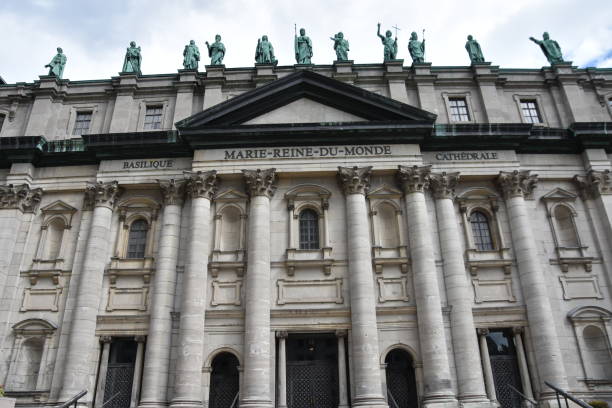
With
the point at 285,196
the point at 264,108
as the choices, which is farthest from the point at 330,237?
the point at 264,108

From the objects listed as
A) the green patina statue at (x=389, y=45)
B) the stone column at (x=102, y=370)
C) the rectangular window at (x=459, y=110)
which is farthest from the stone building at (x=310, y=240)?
the green patina statue at (x=389, y=45)

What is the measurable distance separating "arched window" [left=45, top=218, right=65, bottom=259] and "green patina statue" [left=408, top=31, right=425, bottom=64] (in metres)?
21.9

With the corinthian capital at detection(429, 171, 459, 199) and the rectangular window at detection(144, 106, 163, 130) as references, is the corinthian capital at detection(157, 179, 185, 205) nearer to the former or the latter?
the rectangular window at detection(144, 106, 163, 130)

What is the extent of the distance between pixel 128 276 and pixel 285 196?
8.55m

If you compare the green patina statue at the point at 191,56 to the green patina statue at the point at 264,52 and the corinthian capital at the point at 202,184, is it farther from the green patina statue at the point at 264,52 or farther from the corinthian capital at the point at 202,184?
the corinthian capital at the point at 202,184

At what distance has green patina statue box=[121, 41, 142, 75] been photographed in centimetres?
2921

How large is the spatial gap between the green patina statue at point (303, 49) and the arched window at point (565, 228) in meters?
16.3

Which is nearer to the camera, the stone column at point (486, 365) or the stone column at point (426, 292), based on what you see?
the stone column at point (426, 292)

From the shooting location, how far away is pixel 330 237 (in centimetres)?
2342

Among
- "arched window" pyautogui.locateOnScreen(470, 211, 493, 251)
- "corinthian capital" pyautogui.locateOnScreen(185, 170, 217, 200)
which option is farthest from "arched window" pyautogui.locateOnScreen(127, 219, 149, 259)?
"arched window" pyautogui.locateOnScreen(470, 211, 493, 251)

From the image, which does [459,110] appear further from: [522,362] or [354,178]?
[522,362]

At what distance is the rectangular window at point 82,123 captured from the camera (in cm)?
2769

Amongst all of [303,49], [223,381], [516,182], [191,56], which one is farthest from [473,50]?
[223,381]

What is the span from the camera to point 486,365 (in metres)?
21.2
